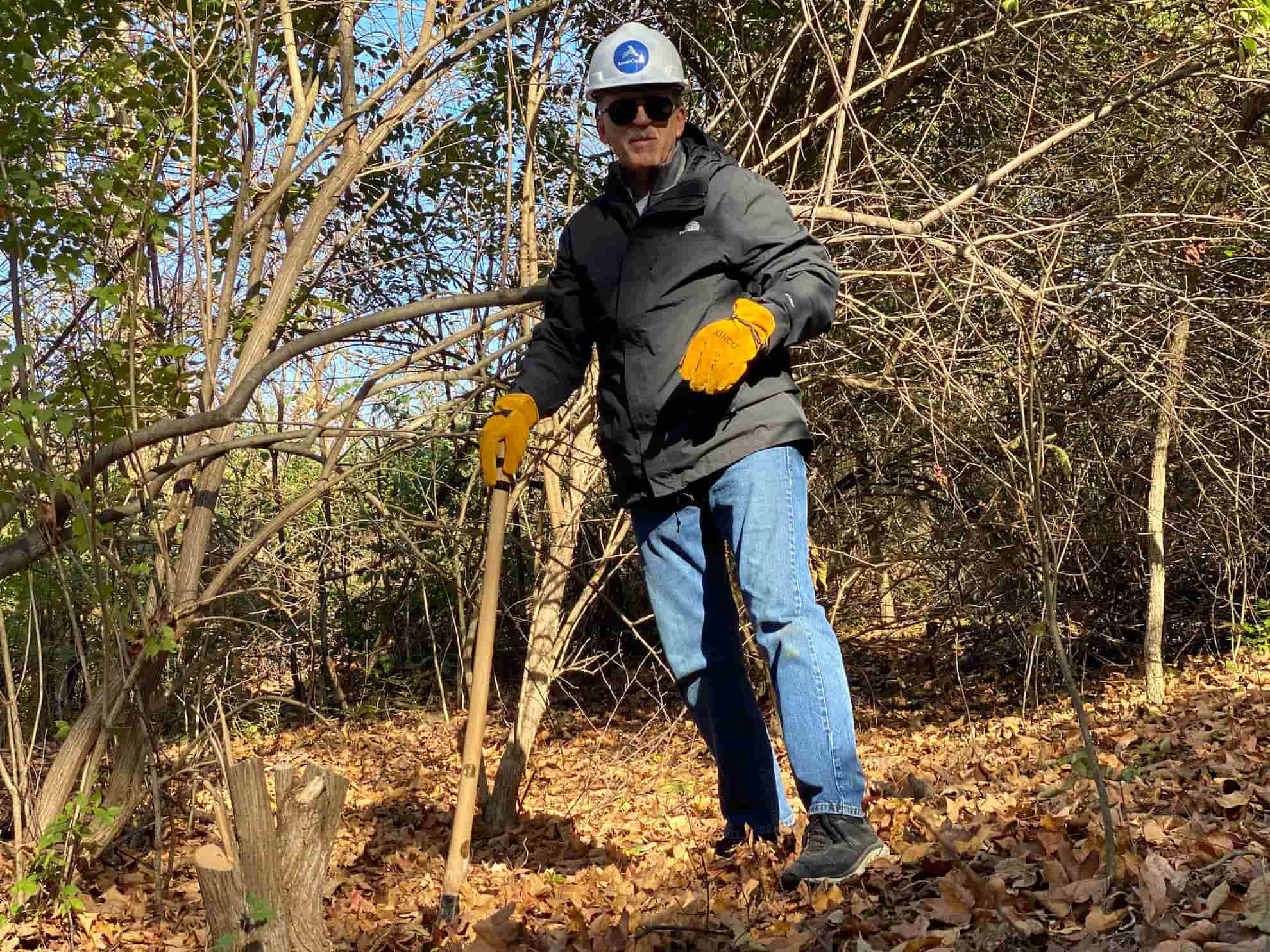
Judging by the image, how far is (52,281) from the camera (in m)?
4.22

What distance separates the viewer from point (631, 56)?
301 cm

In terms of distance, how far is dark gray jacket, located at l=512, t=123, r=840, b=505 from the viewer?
287 cm

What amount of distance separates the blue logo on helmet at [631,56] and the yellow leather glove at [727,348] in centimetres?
73

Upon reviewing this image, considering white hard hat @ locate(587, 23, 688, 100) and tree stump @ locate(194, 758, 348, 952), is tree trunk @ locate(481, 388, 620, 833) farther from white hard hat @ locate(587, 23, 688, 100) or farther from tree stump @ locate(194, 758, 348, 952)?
tree stump @ locate(194, 758, 348, 952)

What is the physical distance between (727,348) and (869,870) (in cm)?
134

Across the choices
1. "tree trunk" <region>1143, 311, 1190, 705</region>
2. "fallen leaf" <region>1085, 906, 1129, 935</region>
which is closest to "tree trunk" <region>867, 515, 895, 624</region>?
"tree trunk" <region>1143, 311, 1190, 705</region>

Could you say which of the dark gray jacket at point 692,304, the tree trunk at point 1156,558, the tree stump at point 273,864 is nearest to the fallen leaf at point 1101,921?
the dark gray jacket at point 692,304

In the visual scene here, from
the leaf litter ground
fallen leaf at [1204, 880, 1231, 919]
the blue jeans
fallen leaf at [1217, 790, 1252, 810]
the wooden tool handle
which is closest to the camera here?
fallen leaf at [1204, 880, 1231, 919]

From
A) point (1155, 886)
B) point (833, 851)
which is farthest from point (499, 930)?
point (1155, 886)

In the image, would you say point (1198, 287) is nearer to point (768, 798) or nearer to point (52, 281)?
point (768, 798)

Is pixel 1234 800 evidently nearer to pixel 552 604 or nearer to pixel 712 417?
pixel 712 417

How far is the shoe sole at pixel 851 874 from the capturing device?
2670mm

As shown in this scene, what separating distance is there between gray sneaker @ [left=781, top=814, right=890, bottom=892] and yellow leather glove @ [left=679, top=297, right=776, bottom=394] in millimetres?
1068

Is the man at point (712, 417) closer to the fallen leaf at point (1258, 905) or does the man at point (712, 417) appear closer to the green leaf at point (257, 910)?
the fallen leaf at point (1258, 905)
